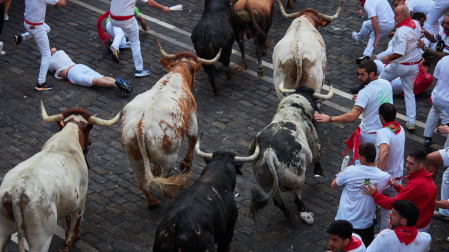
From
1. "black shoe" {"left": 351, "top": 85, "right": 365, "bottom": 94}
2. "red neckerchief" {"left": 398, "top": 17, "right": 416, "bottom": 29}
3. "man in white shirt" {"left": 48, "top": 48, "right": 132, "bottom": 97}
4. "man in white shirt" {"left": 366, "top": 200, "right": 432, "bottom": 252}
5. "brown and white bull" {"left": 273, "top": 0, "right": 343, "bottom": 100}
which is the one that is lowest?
"man in white shirt" {"left": 48, "top": 48, "right": 132, "bottom": 97}

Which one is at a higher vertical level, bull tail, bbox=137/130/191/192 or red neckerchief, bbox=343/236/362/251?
red neckerchief, bbox=343/236/362/251

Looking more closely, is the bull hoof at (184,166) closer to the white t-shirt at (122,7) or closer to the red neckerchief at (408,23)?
the white t-shirt at (122,7)

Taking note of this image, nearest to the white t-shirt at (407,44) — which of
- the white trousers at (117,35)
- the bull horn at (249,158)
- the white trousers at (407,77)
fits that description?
the white trousers at (407,77)

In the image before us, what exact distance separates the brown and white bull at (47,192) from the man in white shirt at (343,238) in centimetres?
336

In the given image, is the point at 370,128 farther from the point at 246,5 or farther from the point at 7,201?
the point at 7,201

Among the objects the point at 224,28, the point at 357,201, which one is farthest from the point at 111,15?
the point at 357,201

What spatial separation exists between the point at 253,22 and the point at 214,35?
1.21 meters

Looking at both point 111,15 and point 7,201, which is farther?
point 111,15

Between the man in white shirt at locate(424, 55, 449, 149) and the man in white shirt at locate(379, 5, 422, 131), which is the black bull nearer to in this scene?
the man in white shirt at locate(424, 55, 449, 149)

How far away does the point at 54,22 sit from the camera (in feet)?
50.1

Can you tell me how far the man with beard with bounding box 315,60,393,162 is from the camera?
9.76 meters

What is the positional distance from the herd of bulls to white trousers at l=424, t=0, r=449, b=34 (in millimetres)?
3694

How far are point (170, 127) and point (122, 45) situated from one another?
5.54 meters

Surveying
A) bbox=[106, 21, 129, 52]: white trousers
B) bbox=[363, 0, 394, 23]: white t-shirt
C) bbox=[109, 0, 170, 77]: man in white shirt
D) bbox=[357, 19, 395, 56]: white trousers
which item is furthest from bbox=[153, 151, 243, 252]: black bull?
bbox=[363, 0, 394, 23]: white t-shirt
